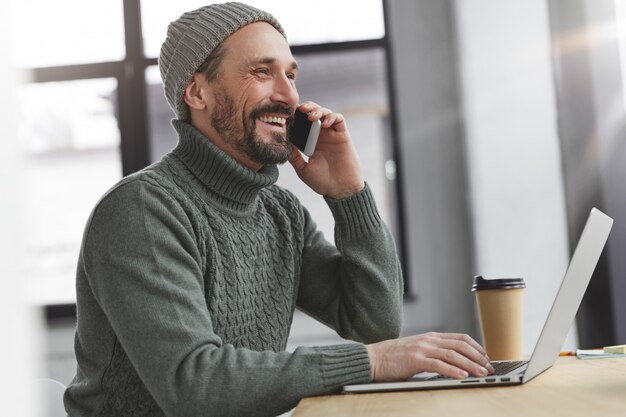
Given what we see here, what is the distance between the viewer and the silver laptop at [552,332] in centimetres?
115

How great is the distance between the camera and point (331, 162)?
5.82ft

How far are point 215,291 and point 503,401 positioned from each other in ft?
2.04

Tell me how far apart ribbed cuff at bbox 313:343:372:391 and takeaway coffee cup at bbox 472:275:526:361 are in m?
0.46

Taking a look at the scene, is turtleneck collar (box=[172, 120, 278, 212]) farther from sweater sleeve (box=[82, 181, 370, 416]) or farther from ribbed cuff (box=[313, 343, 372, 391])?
ribbed cuff (box=[313, 343, 372, 391])

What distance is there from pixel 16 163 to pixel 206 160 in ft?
3.06

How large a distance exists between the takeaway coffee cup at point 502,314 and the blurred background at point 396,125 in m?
1.55

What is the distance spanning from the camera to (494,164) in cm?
347

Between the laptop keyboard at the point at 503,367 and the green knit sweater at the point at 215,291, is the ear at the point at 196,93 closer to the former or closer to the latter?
the green knit sweater at the point at 215,291

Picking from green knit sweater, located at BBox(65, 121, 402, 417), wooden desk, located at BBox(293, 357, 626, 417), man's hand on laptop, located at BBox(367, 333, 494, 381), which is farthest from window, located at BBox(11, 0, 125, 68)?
wooden desk, located at BBox(293, 357, 626, 417)

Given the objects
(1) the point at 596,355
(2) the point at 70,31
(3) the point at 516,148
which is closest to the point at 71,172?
(2) the point at 70,31

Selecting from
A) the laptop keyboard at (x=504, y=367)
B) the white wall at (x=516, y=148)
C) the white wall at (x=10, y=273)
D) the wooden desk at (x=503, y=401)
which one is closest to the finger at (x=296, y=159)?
the laptop keyboard at (x=504, y=367)

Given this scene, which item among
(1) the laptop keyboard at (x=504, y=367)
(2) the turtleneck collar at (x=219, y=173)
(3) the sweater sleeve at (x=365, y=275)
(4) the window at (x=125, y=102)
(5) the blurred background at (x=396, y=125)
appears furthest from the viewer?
(4) the window at (x=125, y=102)

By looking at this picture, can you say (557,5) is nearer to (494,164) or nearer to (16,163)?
(494,164)

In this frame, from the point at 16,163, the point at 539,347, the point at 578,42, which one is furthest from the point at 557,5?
the point at 16,163
